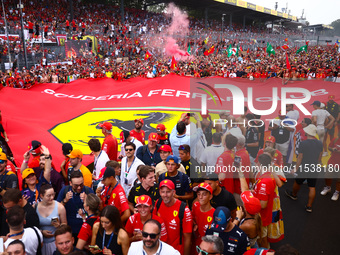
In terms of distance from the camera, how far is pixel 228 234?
302cm

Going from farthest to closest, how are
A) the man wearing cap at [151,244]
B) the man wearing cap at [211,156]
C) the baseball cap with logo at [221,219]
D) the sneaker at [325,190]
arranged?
the sneaker at [325,190] < the man wearing cap at [211,156] < the baseball cap with logo at [221,219] < the man wearing cap at [151,244]

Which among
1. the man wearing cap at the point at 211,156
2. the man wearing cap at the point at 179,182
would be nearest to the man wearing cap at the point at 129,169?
the man wearing cap at the point at 179,182

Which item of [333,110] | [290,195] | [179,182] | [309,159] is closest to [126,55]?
[333,110]

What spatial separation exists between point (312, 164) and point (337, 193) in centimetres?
93

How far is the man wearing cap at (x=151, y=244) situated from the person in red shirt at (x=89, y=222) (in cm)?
63

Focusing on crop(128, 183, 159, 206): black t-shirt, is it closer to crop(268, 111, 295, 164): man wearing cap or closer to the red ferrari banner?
the red ferrari banner

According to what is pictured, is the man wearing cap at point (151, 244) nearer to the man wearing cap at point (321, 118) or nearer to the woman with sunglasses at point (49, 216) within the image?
the woman with sunglasses at point (49, 216)

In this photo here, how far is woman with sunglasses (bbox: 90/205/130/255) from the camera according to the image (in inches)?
119

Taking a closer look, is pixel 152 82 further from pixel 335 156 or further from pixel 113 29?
pixel 113 29

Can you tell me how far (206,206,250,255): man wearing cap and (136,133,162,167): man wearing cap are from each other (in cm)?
239

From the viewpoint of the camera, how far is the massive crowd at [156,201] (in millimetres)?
3008

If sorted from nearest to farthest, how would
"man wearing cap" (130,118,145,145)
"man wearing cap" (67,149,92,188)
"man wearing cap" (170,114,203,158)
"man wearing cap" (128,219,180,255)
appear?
"man wearing cap" (128,219,180,255), "man wearing cap" (67,149,92,188), "man wearing cap" (170,114,203,158), "man wearing cap" (130,118,145,145)

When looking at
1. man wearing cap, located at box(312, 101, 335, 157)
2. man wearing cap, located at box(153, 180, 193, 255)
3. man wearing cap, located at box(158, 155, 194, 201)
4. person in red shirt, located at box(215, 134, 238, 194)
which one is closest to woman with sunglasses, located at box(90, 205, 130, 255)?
man wearing cap, located at box(153, 180, 193, 255)

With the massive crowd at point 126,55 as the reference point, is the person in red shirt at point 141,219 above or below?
below
